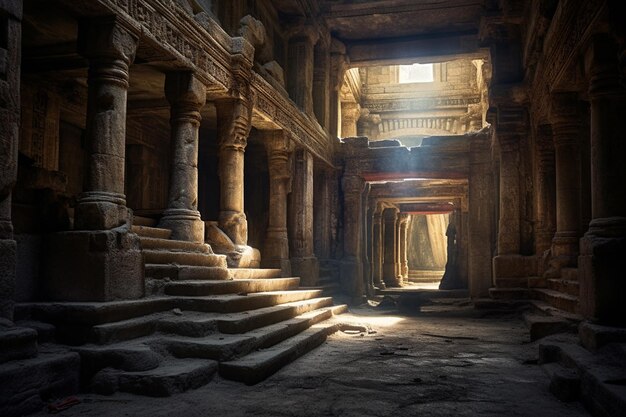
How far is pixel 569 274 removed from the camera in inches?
352

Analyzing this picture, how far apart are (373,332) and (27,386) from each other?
5737 mm

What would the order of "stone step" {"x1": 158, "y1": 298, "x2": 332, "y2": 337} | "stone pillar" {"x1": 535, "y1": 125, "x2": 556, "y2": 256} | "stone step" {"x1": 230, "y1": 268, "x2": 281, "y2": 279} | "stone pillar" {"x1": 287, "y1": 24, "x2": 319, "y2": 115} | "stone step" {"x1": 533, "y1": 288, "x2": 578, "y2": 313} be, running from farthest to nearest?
1. "stone pillar" {"x1": 287, "y1": 24, "x2": 319, "y2": 115}
2. "stone pillar" {"x1": 535, "y1": 125, "x2": 556, "y2": 256}
3. "stone step" {"x1": 230, "y1": 268, "x2": 281, "y2": 279}
4. "stone step" {"x1": 533, "y1": 288, "x2": 578, "y2": 313}
5. "stone step" {"x1": 158, "y1": 298, "x2": 332, "y2": 337}

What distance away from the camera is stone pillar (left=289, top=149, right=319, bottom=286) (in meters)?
12.8

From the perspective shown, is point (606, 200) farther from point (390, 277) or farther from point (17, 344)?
point (390, 277)

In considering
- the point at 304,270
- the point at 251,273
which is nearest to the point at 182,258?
the point at 251,273

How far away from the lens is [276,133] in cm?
1173

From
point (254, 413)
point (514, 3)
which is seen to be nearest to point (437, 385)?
point (254, 413)

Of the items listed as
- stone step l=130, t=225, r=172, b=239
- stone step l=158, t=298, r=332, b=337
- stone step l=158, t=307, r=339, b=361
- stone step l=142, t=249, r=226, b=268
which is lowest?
stone step l=158, t=307, r=339, b=361

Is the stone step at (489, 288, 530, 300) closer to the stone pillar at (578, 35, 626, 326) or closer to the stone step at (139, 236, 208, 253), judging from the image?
the stone pillar at (578, 35, 626, 326)

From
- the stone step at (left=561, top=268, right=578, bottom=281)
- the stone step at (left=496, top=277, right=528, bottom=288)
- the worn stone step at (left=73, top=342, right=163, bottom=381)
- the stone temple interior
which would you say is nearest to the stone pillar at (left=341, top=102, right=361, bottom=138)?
the stone temple interior

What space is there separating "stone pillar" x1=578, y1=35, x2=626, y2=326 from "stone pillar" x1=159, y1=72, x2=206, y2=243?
4.92 m

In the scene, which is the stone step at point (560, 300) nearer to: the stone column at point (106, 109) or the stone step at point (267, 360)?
the stone step at point (267, 360)

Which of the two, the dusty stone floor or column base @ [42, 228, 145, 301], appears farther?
column base @ [42, 228, 145, 301]

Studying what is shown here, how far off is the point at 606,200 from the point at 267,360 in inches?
151
